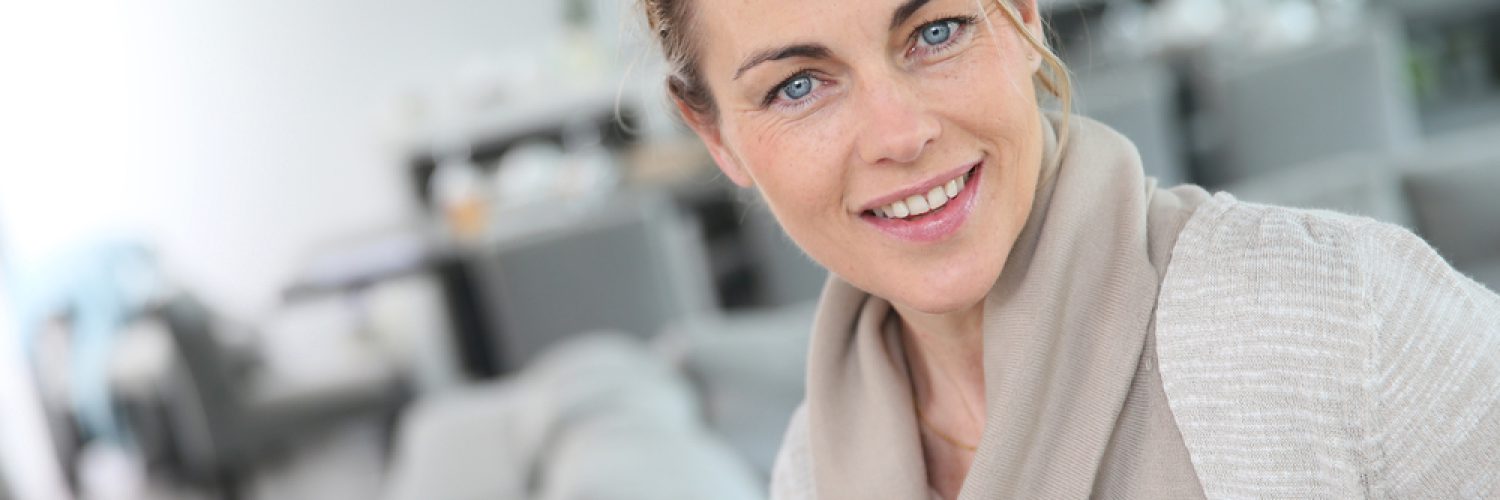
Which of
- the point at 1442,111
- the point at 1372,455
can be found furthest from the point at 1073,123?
the point at 1442,111

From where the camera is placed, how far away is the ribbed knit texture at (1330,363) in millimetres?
736

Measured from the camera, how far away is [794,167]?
905 mm

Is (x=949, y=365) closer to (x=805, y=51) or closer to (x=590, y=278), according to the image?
(x=805, y=51)

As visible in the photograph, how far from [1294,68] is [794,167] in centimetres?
322

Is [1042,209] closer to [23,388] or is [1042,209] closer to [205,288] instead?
[23,388]

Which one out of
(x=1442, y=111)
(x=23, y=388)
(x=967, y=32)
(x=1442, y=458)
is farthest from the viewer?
(x=23, y=388)

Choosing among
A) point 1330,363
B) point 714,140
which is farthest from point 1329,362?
point 714,140

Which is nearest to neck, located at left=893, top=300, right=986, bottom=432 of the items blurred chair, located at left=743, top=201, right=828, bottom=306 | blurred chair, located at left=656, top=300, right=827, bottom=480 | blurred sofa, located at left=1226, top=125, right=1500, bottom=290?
blurred chair, located at left=656, top=300, right=827, bottom=480

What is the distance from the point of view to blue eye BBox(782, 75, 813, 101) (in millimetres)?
877

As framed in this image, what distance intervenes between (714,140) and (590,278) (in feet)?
9.96

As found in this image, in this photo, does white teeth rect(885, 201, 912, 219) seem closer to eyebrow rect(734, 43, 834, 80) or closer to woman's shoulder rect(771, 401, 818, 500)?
eyebrow rect(734, 43, 834, 80)

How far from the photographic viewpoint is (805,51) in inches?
33.4

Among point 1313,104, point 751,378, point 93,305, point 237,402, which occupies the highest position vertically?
point 751,378

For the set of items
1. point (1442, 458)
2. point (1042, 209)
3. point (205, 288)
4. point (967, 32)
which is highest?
point (967, 32)
